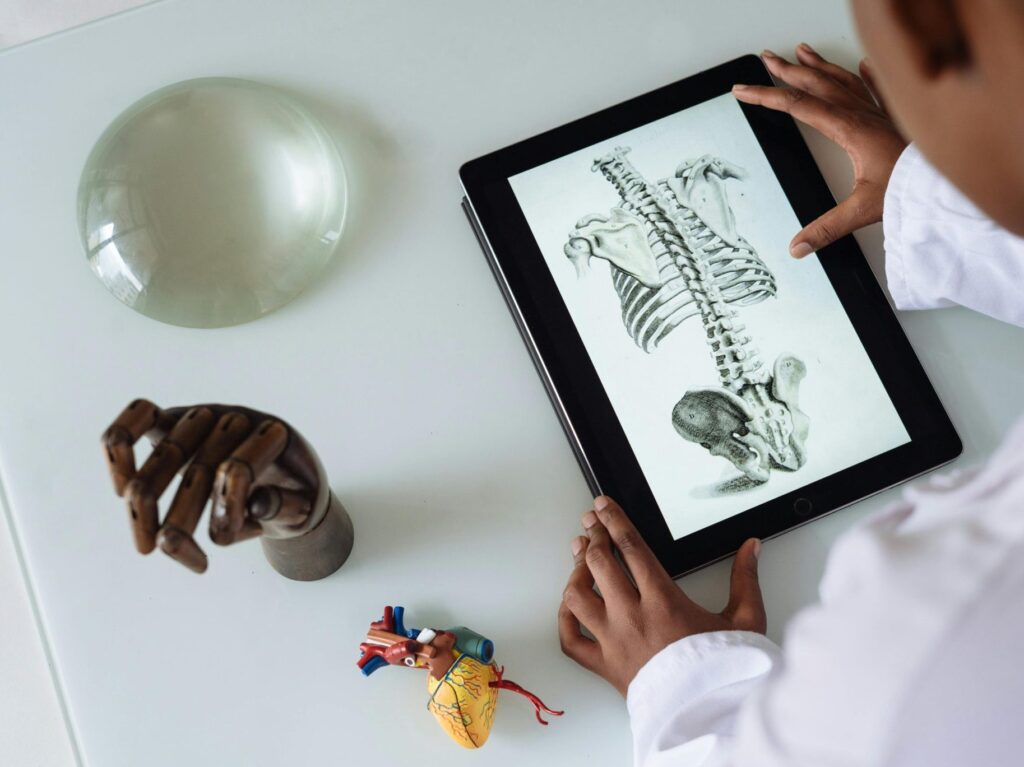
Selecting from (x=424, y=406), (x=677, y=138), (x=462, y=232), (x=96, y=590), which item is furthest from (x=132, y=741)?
(x=677, y=138)

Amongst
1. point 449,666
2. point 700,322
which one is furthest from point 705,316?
point 449,666

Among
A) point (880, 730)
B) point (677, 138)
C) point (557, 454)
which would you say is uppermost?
point (677, 138)

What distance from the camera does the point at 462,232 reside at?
1.98ft

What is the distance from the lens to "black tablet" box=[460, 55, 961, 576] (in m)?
0.56

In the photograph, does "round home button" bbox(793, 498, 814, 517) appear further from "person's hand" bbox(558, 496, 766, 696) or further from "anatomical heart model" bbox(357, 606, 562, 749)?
"anatomical heart model" bbox(357, 606, 562, 749)

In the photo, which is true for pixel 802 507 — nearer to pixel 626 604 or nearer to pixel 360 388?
pixel 626 604

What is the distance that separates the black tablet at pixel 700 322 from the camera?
56 centimetres

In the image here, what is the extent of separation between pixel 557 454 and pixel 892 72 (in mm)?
359

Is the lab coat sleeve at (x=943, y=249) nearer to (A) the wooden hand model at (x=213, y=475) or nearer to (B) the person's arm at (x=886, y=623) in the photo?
(B) the person's arm at (x=886, y=623)

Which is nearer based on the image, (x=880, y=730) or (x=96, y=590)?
(x=880, y=730)

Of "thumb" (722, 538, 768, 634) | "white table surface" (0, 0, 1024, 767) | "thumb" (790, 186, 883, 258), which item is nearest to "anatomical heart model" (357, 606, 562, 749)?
"white table surface" (0, 0, 1024, 767)

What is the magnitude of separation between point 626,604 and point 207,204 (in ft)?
1.13

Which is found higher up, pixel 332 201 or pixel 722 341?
pixel 332 201

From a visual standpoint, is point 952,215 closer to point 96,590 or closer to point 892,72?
point 892,72
